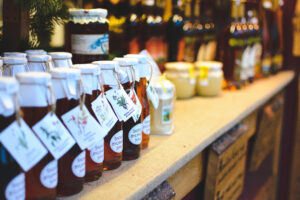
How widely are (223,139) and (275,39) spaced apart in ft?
6.36

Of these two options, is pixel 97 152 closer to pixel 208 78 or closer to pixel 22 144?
pixel 22 144

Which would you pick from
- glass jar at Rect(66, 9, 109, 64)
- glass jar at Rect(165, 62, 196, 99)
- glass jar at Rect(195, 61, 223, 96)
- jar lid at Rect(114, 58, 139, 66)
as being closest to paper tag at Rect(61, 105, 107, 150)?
jar lid at Rect(114, 58, 139, 66)

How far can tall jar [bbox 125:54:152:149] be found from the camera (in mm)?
1014

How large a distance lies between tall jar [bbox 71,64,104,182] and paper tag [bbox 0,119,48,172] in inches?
7.0

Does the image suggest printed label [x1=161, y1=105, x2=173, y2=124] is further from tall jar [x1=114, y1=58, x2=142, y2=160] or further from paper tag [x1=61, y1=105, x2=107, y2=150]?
paper tag [x1=61, y1=105, x2=107, y2=150]

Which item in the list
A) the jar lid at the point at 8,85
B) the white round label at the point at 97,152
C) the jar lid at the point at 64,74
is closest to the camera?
the jar lid at the point at 8,85

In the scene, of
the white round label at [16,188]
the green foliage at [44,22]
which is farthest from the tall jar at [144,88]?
the white round label at [16,188]

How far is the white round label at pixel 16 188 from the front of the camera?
622 mm

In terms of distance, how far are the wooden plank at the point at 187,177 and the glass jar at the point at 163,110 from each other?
5.3 inches

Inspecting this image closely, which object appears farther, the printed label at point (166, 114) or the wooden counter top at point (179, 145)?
the printed label at point (166, 114)

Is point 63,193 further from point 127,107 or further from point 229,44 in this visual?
point 229,44

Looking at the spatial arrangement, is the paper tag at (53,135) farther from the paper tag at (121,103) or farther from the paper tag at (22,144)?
the paper tag at (121,103)

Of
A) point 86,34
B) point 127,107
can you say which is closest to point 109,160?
point 127,107

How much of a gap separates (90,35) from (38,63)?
0.82 ft
